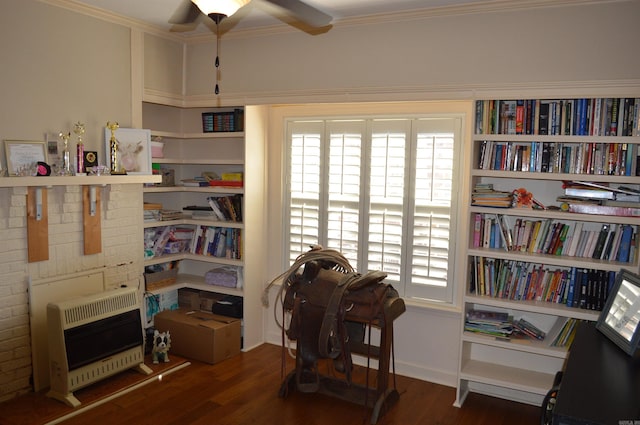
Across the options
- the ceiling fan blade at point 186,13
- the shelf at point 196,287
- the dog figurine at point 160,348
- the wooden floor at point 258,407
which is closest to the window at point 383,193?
the shelf at point 196,287

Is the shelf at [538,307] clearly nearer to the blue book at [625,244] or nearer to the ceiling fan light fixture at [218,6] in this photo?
the blue book at [625,244]

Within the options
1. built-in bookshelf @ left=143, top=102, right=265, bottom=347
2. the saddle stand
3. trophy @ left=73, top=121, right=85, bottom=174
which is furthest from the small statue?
the saddle stand

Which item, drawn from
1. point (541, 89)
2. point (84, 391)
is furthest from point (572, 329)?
point (84, 391)

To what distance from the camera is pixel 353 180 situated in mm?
4359

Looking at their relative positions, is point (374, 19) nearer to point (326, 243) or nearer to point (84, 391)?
point (326, 243)

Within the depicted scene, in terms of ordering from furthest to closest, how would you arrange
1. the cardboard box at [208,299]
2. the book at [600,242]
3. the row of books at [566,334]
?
the cardboard box at [208,299] < the row of books at [566,334] < the book at [600,242]

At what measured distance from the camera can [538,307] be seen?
3.42 metres

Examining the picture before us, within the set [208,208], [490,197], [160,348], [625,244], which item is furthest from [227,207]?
[625,244]

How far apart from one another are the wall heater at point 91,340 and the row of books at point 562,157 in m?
2.80

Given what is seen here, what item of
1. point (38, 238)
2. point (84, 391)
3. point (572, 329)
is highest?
point (38, 238)

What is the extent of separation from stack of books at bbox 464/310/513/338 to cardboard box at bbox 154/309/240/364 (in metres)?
1.96

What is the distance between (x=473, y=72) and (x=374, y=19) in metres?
0.85

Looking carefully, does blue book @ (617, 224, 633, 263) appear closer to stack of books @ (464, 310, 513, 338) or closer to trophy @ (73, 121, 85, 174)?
stack of books @ (464, 310, 513, 338)

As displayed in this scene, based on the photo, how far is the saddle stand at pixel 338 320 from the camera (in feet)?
11.0
